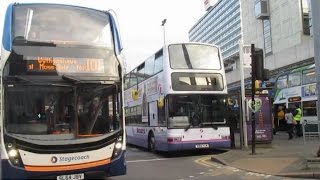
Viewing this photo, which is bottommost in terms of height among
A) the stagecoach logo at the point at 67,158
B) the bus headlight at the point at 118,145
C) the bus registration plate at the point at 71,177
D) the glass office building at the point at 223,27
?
the bus registration plate at the point at 71,177

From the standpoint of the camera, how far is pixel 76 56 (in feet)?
34.5

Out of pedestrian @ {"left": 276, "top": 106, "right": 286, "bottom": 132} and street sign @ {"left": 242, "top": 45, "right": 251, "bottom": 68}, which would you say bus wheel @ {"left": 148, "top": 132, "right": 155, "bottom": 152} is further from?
pedestrian @ {"left": 276, "top": 106, "right": 286, "bottom": 132}

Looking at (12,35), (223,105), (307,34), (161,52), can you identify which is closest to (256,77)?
(223,105)

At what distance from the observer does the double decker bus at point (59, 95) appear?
9820mm

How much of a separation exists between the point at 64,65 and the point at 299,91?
19.3 metres

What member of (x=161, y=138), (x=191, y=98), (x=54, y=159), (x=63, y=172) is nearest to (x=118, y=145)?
(x=63, y=172)

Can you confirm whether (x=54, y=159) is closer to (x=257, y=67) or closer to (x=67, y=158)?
(x=67, y=158)

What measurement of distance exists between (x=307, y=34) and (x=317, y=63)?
117ft

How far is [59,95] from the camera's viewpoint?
1028cm

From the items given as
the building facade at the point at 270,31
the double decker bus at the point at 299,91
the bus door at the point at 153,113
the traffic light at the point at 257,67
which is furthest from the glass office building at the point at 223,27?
the traffic light at the point at 257,67

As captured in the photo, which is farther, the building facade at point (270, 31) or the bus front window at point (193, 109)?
the building facade at point (270, 31)

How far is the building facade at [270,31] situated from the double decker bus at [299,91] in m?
2.67

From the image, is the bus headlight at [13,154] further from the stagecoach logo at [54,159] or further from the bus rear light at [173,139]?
the bus rear light at [173,139]

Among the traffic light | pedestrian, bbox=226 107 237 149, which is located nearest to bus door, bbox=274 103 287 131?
pedestrian, bbox=226 107 237 149
